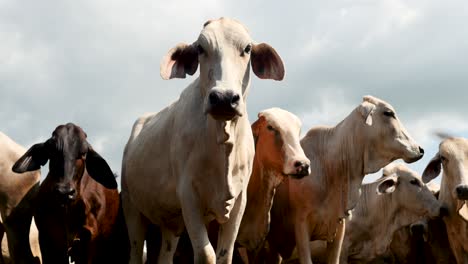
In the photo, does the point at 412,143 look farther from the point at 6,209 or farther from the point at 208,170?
the point at 6,209

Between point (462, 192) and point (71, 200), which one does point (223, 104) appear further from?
point (462, 192)

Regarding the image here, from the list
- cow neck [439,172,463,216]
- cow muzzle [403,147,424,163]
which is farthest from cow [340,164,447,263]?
cow muzzle [403,147,424,163]

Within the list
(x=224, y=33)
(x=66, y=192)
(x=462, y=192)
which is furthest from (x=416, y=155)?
(x=66, y=192)

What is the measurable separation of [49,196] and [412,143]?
4.70 meters

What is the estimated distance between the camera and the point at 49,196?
32.7ft

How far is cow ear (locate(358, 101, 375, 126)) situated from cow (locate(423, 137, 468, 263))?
190 cm

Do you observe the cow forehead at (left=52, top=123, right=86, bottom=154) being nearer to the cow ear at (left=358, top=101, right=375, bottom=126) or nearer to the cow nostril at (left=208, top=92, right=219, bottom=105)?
the cow nostril at (left=208, top=92, right=219, bottom=105)

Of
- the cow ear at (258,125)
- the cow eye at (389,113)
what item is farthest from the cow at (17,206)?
the cow eye at (389,113)

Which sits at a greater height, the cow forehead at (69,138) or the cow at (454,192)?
the cow forehead at (69,138)

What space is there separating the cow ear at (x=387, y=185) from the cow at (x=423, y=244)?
102cm

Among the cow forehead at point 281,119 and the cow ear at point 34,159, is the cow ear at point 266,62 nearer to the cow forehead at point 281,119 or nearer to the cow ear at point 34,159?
A: the cow forehead at point 281,119

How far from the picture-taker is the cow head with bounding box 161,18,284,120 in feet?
24.3

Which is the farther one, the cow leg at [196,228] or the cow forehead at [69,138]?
the cow forehead at [69,138]

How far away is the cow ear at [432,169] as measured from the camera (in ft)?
46.4
